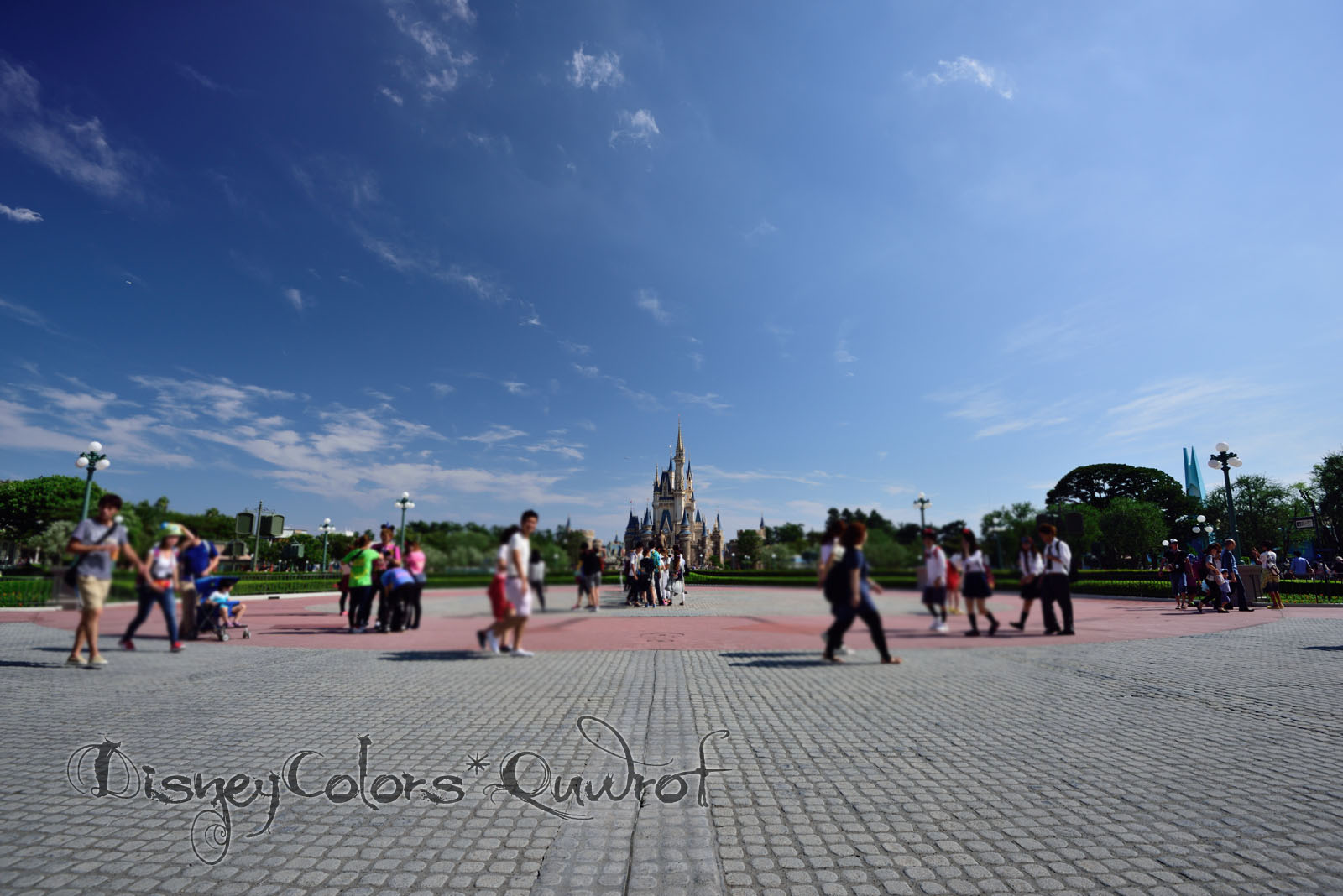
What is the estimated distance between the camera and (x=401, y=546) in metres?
2.66

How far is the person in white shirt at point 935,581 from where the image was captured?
2.40 m

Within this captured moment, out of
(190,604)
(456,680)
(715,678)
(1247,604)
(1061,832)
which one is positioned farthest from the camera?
(1247,604)

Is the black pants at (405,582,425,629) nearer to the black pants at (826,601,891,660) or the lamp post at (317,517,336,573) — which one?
the lamp post at (317,517,336,573)

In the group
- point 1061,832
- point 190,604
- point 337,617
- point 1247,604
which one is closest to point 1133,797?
point 1061,832

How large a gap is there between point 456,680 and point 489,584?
0.51 metres

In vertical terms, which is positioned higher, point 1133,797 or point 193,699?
point 193,699

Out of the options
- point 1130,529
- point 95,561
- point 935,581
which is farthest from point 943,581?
point 95,561

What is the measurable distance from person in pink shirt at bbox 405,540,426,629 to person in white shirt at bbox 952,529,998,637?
2.31 metres

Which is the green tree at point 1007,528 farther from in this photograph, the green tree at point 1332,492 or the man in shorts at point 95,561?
the green tree at point 1332,492

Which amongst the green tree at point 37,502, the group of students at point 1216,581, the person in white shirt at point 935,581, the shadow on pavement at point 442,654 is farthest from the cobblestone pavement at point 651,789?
the group of students at point 1216,581

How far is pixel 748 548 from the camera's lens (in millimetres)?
2816

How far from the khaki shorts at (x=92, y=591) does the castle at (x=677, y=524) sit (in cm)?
225

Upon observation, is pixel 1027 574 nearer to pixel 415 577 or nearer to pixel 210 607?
pixel 415 577

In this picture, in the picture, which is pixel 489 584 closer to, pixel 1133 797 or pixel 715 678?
pixel 1133 797
